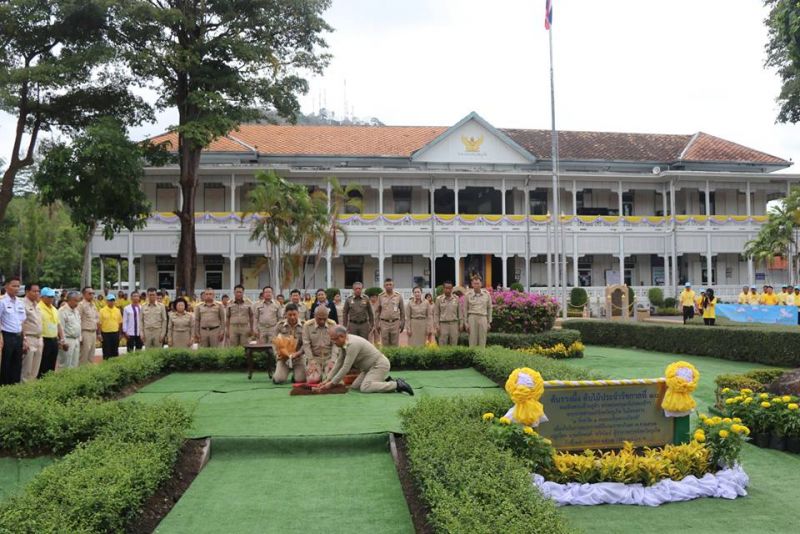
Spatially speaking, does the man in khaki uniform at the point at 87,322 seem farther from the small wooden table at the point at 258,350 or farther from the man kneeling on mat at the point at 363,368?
the man kneeling on mat at the point at 363,368

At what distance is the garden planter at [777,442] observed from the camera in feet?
21.2

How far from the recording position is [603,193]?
111 feet

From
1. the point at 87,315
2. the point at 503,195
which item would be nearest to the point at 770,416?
the point at 87,315

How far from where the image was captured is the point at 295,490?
5.30 meters

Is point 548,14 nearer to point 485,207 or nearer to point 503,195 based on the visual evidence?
point 503,195

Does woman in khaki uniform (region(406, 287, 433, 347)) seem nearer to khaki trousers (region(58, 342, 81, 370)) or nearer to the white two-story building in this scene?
khaki trousers (region(58, 342, 81, 370))

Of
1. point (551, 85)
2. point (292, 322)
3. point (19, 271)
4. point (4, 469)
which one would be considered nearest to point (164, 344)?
point (292, 322)

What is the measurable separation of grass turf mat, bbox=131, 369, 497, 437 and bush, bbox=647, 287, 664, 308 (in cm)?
2076

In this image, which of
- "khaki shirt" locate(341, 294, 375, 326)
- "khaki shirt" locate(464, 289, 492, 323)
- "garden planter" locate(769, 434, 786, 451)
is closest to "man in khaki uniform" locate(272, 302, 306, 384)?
"khaki shirt" locate(341, 294, 375, 326)

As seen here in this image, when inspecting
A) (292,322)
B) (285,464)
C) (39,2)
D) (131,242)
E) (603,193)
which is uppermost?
(39,2)

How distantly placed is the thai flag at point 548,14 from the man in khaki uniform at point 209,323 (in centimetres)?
1466

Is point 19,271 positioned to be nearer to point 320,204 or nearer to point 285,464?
point 320,204

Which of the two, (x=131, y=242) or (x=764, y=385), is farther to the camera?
(x=131, y=242)

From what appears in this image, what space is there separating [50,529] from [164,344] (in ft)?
36.0
